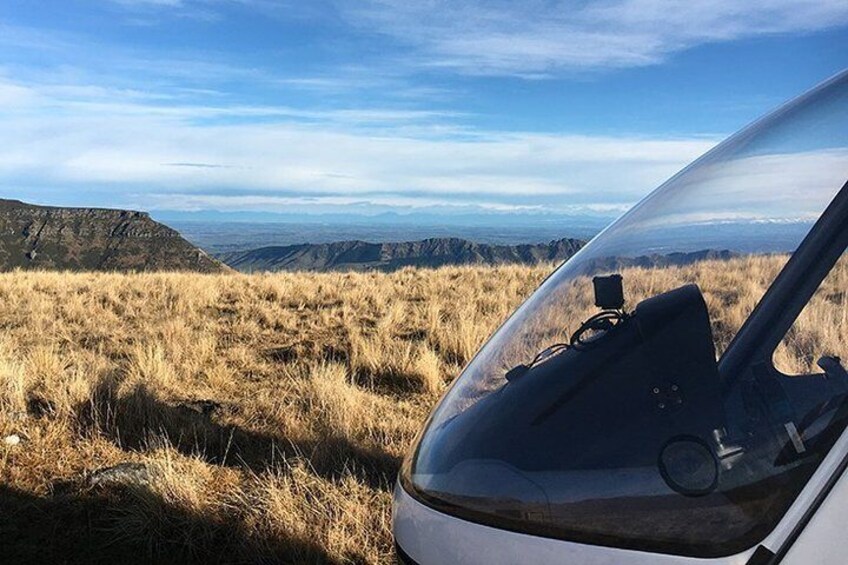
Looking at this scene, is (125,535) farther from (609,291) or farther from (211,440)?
(609,291)

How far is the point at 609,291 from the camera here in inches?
64.3

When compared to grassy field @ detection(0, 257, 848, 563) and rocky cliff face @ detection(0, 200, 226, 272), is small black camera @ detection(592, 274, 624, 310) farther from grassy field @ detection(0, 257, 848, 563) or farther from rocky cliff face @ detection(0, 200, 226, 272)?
rocky cliff face @ detection(0, 200, 226, 272)

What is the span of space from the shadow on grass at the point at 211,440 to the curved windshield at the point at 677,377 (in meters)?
2.60

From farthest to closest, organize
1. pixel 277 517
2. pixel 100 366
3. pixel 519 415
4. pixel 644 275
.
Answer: pixel 100 366
pixel 277 517
pixel 644 275
pixel 519 415

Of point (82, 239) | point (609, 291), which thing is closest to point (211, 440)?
point (609, 291)

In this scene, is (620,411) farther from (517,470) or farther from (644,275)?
(644,275)

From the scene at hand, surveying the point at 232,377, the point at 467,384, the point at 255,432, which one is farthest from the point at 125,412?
the point at 467,384

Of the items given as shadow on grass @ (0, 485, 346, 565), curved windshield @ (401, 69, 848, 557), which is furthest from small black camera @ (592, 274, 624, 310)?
shadow on grass @ (0, 485, 346, 565)

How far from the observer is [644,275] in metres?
1.64

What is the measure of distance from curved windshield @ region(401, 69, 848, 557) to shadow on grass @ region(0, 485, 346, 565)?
83.4 inches

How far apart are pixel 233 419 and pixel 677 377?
4.54 meters

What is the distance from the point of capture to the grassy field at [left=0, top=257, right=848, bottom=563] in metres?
3.33

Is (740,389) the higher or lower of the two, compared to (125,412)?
higher

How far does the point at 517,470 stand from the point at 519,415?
13 centimetres
